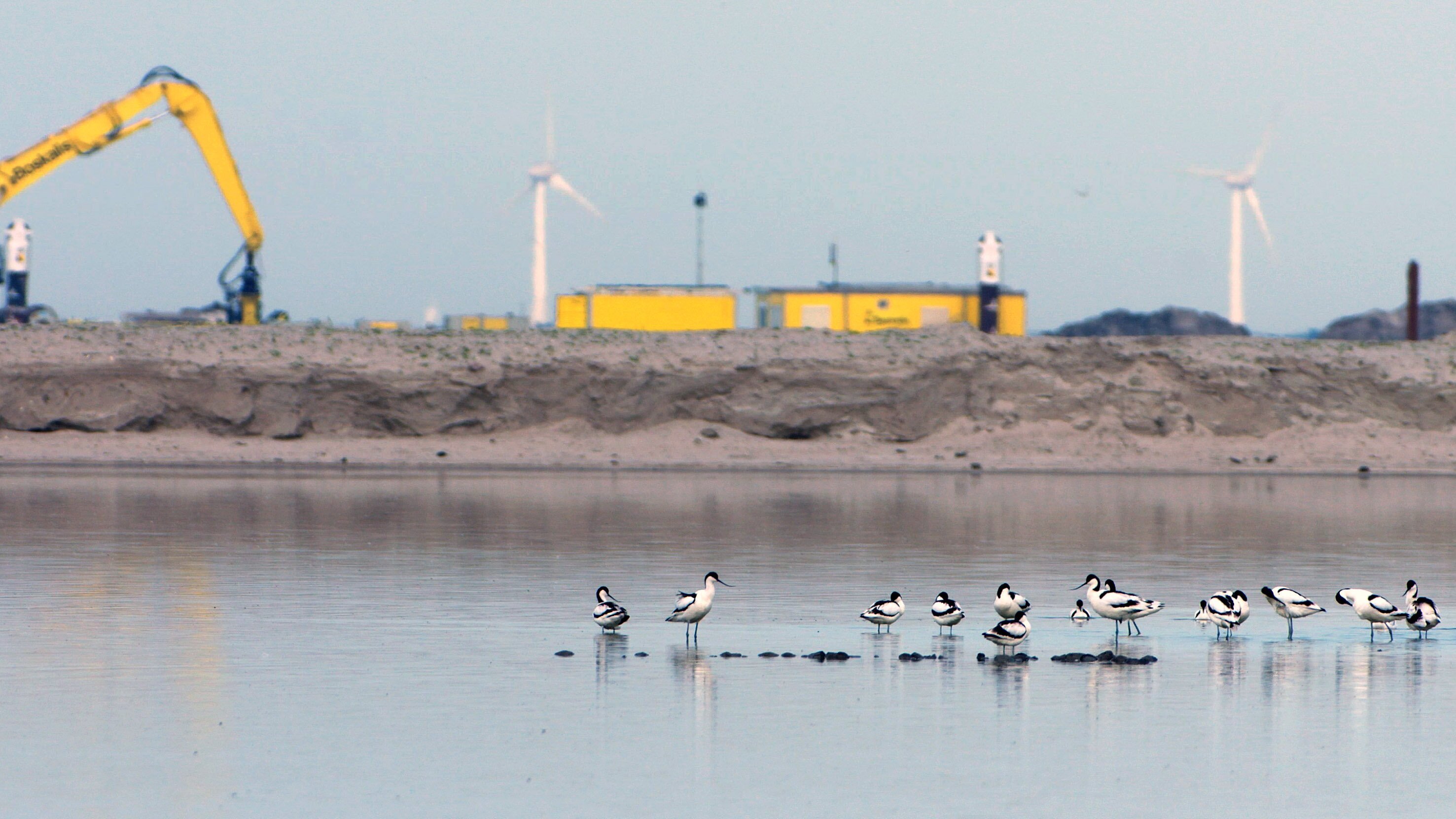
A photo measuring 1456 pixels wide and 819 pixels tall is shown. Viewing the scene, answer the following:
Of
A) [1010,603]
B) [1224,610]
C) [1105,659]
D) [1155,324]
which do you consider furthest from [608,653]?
[1155,324]

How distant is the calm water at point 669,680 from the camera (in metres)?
10.5

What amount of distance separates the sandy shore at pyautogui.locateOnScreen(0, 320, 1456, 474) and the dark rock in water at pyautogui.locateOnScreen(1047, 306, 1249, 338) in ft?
177

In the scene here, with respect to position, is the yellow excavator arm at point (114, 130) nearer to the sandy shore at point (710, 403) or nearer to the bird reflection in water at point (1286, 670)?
the sandy shore at point (710, 403)

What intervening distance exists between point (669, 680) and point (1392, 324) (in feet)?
392

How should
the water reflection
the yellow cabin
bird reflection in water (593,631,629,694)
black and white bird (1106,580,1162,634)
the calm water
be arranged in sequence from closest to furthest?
the calm water → the water reflection → bird reflection in water (593,631,629,694) → black and white bird (1106,580,1162,634) → the yellow cabin

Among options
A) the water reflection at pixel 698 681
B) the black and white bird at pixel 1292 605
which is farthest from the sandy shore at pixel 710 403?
the water reflection at pixel 698 681

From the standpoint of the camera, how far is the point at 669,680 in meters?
14.6

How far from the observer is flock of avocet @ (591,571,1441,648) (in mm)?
16781

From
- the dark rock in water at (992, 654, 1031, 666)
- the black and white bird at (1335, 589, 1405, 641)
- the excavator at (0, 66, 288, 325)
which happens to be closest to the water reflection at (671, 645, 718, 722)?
the dark rock in water at (992, 654, 1031, 666)

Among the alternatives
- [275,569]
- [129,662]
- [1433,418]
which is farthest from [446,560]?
[1433,418]

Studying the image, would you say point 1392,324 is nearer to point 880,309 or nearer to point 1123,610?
point 880,309

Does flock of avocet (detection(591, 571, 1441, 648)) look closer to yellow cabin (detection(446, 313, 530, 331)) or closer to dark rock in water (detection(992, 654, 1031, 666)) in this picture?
dark rock in water (detection(992, 654, 1031, 666))

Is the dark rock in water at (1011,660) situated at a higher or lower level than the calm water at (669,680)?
lower

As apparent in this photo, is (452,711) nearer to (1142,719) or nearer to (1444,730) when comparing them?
(1142,719)
